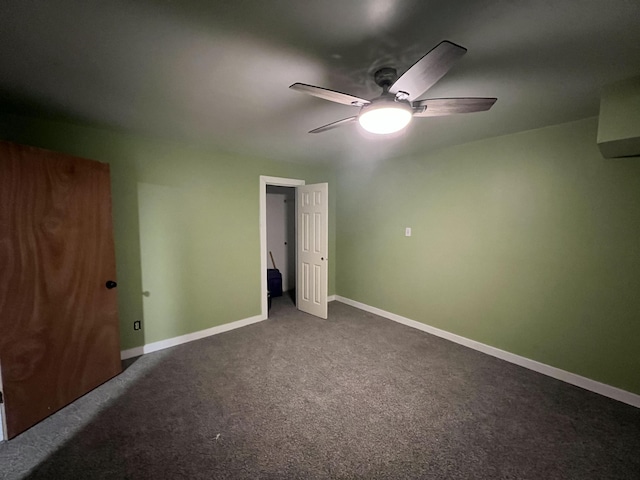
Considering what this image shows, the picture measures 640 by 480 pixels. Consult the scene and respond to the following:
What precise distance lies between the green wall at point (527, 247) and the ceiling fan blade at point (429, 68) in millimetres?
1909

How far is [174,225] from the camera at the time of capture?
296cm

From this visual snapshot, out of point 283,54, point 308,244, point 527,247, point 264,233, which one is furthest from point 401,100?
point 308,244

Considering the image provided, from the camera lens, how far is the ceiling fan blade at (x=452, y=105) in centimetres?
→ 140

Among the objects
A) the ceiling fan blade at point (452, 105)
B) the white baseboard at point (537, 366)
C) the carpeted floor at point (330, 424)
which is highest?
the ceiling fan blade at point (452, 105)

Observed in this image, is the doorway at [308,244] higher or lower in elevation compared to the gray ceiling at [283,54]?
lower

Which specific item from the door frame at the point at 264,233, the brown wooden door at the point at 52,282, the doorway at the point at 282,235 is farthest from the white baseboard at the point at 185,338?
the doorway at the point at 282,235

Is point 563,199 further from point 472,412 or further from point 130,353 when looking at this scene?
point 130,353

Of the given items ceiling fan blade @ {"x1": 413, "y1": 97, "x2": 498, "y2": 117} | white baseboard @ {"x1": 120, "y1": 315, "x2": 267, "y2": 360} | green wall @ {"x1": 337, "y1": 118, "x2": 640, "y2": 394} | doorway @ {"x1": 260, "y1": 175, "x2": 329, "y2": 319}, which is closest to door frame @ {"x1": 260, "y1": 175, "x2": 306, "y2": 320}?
doorway @ {"x1": 260, "y1": 175, "x2": 329, "y2": 319}

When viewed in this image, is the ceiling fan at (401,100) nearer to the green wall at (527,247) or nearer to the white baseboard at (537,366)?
the green wall at (527,247)

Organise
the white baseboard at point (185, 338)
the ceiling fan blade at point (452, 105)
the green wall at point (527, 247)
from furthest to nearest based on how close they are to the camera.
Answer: the white baseboard at point (185, 338) < the green wall at point (527, 247) < the ceiling fan blade at point (452, 105)

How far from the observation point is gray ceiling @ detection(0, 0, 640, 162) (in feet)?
3.49

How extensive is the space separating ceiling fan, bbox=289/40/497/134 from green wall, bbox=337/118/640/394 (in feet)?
4.96

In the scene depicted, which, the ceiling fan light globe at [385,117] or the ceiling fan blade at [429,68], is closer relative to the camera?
the ceiling fan blade at [429,68]

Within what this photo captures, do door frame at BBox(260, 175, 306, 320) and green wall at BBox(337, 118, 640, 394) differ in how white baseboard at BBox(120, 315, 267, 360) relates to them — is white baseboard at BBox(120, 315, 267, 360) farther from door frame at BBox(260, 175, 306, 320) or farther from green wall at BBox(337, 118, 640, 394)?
green wall at BBox(337, 118, 640, 394)
